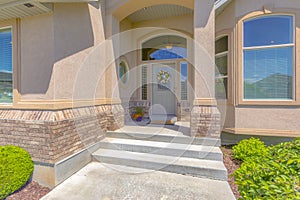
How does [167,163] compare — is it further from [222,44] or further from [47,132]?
[222,44]

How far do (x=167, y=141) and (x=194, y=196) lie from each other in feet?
5.25

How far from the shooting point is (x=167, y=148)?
4.01m

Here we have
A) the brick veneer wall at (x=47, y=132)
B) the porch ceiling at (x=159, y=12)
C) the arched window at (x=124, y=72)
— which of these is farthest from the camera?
the arched window at (x=124, y=72)

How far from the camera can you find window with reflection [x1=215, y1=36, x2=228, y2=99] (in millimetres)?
5461

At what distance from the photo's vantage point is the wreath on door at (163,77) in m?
7.48

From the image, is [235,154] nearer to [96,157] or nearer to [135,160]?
[135,160]

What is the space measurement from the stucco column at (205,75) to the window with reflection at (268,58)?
5.12 feet

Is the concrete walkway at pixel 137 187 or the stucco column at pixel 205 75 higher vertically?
the stucco column at pixel 205 75

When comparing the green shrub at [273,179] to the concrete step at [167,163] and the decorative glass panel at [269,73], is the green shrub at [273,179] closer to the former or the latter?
the concrete step at [167,163]

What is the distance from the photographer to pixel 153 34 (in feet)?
23.7

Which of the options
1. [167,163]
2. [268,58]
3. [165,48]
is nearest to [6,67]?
[167,163]

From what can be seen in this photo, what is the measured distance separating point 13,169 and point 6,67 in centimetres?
233

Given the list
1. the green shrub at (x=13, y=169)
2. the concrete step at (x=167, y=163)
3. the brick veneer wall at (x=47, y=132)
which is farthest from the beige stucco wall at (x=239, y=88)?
the green shrub at (x=13, y=169)

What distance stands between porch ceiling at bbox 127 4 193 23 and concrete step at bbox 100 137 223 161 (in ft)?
16.0
